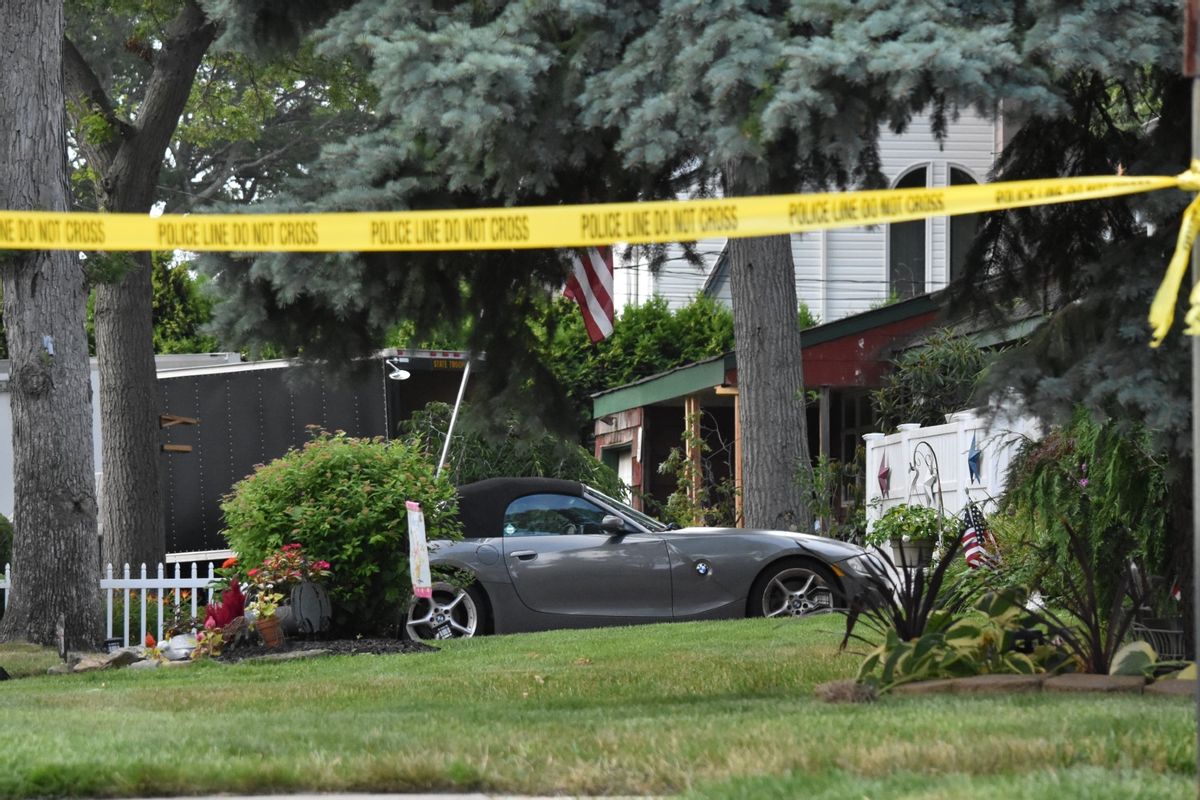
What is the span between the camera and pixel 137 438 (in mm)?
17203

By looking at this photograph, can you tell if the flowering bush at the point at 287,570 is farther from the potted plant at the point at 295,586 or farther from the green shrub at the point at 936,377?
the green shrub at the point at 936,377

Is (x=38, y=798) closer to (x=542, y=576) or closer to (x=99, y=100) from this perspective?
(x=542, y=576)

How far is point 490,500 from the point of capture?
1455 cm

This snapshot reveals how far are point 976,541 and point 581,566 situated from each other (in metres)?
3.31

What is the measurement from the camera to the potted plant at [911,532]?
611 inches

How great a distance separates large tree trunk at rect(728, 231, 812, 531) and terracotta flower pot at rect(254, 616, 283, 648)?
5.38 metres

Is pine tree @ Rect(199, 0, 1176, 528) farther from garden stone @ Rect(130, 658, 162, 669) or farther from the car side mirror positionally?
the car side mirror

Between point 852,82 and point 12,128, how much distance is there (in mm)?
8500

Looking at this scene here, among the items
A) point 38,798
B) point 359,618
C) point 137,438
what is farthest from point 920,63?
point 137,438

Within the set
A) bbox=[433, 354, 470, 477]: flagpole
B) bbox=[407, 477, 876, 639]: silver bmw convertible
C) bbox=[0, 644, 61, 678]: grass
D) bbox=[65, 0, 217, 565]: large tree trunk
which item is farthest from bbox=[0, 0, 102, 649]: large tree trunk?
bbox=[65, 0, 217, 565]: large tree trunk

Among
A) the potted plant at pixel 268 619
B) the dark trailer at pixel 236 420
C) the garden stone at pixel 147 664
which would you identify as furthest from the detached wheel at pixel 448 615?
the dark trailer at pixel 236 420

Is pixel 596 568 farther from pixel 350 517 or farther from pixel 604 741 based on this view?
pixel 604 741

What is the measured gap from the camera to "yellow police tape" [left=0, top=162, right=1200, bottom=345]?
6.04 metres

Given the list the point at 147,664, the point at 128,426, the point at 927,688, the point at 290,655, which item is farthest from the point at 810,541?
the point at 128,426
